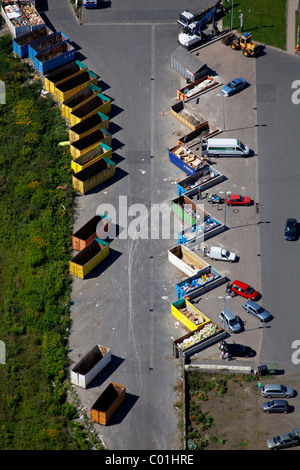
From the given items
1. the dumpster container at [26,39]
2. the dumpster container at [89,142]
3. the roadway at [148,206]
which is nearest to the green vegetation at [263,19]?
the roadway at [148,206]

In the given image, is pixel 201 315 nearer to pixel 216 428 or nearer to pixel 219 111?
pixel 216 428

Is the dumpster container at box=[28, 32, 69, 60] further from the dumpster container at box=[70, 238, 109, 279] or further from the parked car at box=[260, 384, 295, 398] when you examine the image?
the parked car at box=[260, 384, 295, 398]

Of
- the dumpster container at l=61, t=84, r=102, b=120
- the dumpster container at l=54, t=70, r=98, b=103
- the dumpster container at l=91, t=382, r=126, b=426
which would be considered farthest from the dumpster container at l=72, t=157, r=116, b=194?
the dumpster container at l=91, t=382, r=126, b=426

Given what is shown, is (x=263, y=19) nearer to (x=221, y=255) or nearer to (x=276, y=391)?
(x=221, y=255)

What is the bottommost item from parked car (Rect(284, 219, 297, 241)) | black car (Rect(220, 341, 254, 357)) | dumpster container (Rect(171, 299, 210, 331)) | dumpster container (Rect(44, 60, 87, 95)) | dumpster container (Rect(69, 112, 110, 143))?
black car (Rect(220, 341, 254, 357))

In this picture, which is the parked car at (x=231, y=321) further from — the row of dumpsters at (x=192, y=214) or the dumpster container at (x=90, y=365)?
the dumpster container at (x=90, y=365)

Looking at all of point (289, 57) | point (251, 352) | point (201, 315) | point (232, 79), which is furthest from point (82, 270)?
point (289, 57)

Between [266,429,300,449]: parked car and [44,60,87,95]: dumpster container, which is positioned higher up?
[44,60,87,95]: dumpster container
